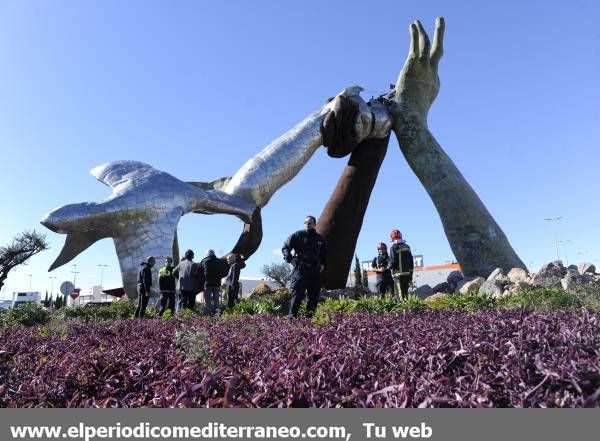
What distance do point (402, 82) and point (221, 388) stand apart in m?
18.0

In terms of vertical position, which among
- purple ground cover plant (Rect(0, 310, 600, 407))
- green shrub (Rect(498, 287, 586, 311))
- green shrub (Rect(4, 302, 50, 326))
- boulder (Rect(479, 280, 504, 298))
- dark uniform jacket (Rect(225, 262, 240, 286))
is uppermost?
dark uniform jacket (Rect(225, 262, 240, 286))

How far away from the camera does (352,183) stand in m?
16.9

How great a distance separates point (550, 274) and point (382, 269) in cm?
417

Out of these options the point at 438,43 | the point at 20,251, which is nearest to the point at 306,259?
the point at 438,43

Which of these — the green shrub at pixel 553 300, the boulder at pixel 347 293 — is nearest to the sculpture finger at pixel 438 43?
the boulder at pixel 347 293

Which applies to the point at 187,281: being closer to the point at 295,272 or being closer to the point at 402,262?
the point at 295,272

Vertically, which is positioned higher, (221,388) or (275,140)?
(275,140)

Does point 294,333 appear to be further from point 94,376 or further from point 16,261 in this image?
point 16,261

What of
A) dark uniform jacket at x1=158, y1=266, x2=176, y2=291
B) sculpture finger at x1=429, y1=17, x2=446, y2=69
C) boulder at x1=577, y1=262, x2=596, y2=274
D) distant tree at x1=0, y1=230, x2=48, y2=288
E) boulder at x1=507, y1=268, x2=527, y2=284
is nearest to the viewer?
dark uniform jacket at x1=158, y1=266, x2=176, y2=291

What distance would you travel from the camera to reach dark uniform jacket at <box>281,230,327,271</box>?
784 centimetres

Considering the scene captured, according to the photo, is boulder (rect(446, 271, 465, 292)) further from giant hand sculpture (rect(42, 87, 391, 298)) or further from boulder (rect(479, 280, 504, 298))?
giant hand sculpture (rect(42, 87, 391, 298))

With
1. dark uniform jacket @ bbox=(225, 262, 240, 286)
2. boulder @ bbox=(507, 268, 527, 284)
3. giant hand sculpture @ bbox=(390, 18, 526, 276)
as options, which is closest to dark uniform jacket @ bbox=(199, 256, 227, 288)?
dark uniform jacket @ bbox=(225, 262, 240, 286)

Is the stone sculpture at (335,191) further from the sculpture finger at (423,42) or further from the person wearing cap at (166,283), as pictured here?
the person wearing cap at (166,283)

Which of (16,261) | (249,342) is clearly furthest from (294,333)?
(16,261)
